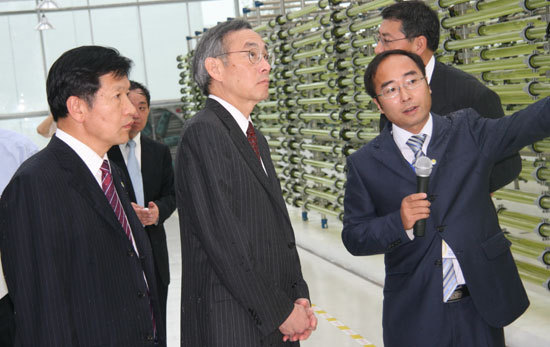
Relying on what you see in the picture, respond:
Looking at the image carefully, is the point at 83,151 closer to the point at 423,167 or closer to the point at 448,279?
the point at 423,167

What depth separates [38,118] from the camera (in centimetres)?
1898

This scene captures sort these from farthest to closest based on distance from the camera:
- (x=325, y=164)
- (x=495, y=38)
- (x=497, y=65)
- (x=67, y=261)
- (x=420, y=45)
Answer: (x=325, y=164)
(x=497, y=65)
(x=495, y=38)
(x=420, y=45)
(x=67, y=261)

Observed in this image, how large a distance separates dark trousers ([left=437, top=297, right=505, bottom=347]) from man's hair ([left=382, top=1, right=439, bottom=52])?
1425 mm

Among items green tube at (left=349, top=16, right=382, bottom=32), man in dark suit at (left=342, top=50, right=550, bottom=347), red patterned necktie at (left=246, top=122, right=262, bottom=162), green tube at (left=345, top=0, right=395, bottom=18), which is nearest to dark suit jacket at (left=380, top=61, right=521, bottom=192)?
man in dark suit at (left=342, top=50, right=550, bottom=347)

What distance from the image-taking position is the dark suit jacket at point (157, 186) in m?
4.13

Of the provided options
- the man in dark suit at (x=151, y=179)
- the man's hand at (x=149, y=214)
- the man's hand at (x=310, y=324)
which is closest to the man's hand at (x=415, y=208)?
the man's hand at (x=310, y=324)

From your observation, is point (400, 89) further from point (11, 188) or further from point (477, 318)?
point (11, 188)

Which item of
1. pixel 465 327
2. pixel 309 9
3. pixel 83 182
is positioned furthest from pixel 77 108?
pixel 309 9

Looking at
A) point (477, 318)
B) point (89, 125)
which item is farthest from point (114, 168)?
point (477, 318)

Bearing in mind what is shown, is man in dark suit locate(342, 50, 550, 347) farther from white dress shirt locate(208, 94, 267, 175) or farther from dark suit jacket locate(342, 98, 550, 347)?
white dress shirt locate(208, 94, 267, 175)

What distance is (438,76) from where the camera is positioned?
3164 mm

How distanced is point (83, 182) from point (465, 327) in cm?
147

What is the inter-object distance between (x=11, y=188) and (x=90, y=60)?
0.53m

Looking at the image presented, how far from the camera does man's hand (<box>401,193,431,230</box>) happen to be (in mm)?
2328
